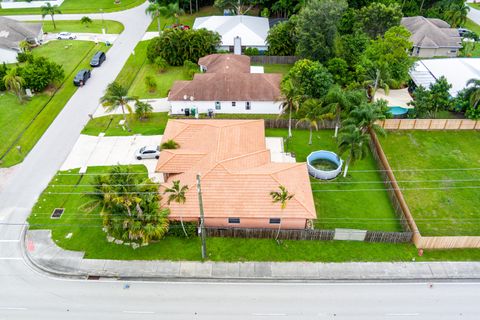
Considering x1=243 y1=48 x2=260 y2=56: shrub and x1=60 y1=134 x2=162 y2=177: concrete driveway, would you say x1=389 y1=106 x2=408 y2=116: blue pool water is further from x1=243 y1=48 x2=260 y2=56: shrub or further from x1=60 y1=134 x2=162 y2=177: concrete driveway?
x1=60 y1=134 x2=162 y2=177: concrete driveway

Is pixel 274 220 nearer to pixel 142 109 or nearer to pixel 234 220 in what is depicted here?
pixel 234 220

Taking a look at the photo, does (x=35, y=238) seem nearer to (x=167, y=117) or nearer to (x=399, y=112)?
(x=167, y=117)

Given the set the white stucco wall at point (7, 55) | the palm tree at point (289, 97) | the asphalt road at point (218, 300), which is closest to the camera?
the asphalt road at point (218, 300)

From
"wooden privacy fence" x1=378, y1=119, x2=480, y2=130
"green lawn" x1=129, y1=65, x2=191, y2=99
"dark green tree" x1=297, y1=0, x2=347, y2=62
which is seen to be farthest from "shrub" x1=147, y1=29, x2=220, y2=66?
"wooden privacy fence" x1=378, y1=119, x2=480, y2=130

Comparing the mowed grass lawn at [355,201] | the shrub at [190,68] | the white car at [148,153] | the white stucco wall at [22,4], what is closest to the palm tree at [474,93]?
the mowed grass lawn at [355,201]

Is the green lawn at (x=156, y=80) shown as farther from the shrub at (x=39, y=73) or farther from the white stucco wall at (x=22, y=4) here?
the white stucco wall at (x=22, y=4)

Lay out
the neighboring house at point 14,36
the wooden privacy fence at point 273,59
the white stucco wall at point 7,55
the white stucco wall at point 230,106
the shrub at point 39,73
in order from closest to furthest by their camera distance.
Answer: the white stucco wall at point 230,106, the shrub at point 39,73, the wooden privacy fence at point 273,59, the white stucco wall at point 7,55, the neighboring house at point 14,36
